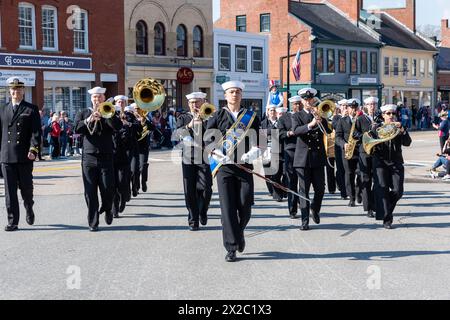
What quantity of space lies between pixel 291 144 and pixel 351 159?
1.87 metres

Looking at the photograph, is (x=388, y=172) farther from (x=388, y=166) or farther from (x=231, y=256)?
(x=231, y=256)

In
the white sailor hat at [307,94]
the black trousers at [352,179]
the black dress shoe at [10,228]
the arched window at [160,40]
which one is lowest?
the black dress shoe at [10,228]

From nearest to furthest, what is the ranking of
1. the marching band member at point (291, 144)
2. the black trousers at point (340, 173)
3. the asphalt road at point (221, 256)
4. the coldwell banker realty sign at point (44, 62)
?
1. the asphalt road at point (221, 256)
2. the marching band member at point (291, 144)
3. the black trousers at point (340, 173)
4. the coldwell banker realty sign at point (44, 62)

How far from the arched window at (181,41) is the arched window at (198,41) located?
0.86 meters

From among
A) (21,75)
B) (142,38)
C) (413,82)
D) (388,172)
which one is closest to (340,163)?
(388,172)

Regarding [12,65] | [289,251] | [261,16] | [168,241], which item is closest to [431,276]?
[289,251]

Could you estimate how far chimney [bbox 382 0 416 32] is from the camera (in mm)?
62188

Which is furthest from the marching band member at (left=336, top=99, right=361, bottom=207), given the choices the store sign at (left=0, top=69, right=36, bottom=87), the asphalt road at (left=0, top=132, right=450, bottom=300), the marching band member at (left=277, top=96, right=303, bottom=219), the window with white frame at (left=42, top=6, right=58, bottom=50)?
the window with white frame at (left=42, top=6, right=58, bottom=50)

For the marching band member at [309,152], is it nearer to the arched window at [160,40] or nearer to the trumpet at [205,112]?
the trumpet at [205,112]

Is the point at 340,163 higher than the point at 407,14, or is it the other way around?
the point at 407,14

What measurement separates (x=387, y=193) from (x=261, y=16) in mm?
44147

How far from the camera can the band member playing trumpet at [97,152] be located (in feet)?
33.3

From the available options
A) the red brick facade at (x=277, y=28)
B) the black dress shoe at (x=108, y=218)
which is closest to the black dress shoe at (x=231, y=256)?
the black dress shoe at (x=108, y=218)

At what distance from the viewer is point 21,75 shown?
3172 cm
